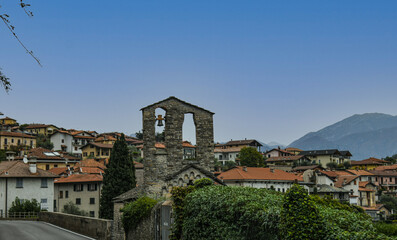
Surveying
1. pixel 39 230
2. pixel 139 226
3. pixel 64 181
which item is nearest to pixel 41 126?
pixel 64 181

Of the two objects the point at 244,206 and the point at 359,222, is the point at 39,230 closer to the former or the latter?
the point at 244,206

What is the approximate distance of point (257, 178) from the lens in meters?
72.6

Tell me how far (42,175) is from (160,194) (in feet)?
125

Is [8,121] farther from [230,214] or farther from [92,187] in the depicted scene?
[230,214]

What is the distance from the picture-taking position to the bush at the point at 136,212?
2131cm

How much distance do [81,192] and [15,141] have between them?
A: 65.4 meters

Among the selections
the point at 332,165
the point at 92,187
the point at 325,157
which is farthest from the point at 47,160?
the point at 325,157

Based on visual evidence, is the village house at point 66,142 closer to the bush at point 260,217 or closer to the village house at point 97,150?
the village house at point 97,150

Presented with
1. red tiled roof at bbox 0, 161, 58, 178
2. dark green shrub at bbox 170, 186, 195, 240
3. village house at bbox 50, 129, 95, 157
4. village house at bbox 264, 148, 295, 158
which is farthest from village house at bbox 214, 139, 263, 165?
dark green shrub at bbox 170, 186, 195, 240

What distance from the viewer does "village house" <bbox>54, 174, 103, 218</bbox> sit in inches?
2628

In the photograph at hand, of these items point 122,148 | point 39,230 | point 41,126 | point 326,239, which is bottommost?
point 39,230

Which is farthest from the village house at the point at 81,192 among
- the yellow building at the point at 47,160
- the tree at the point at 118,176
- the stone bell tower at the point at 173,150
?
the stone bell tower at the point at 173,150

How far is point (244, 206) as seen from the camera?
1301 centimetres

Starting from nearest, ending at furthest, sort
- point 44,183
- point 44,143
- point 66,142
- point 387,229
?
point 387,229 < point 44,183 < point 44,143 < point 66,142
